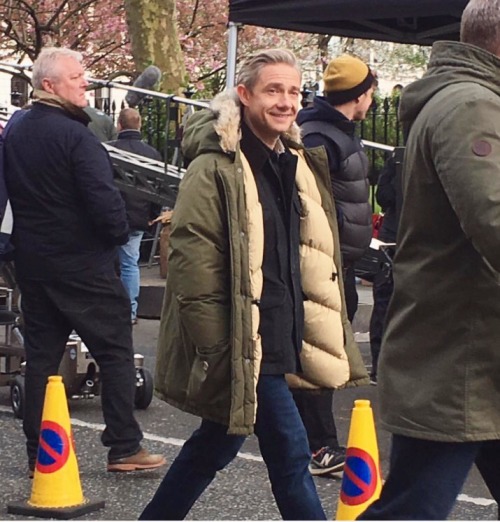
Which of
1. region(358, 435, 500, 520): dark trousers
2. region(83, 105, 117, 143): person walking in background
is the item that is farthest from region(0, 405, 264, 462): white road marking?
region(83, 105, 117, 143): person walking in background

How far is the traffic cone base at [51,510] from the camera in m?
5.59

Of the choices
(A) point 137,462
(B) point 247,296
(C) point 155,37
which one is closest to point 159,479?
(A) point 137,462

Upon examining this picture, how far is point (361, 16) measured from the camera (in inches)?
355

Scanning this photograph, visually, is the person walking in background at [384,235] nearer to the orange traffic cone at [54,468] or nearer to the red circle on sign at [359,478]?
the orange traffic cone at [54,468]

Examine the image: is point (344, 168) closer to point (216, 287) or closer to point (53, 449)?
point (53, 449)

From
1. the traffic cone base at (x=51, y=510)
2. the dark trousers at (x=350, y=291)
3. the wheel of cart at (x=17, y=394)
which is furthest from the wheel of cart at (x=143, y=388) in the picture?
the traffic cone base at (x=51, y=510)

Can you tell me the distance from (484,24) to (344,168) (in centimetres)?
312

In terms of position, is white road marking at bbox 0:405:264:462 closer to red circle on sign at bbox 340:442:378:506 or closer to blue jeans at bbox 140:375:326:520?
red circle on sign at bbox 340:442:378:506

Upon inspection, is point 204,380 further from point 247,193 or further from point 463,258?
A: point 463,258

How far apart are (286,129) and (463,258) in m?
1.39

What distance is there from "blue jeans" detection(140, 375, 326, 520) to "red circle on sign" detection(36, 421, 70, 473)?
3.56ft

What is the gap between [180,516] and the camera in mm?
4543

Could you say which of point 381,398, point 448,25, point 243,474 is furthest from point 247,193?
point 448,25

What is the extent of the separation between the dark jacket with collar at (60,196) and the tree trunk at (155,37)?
46.6 feet
